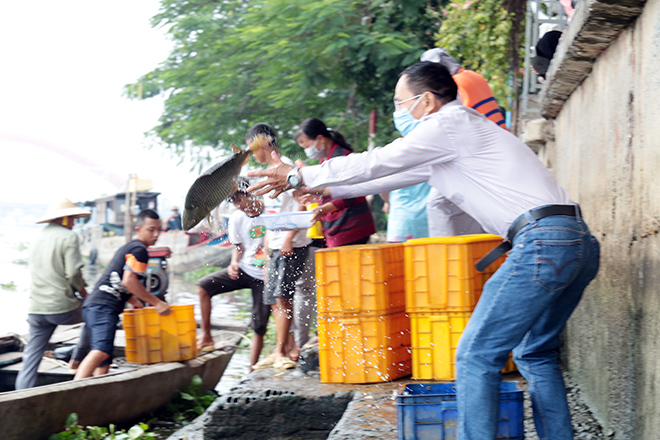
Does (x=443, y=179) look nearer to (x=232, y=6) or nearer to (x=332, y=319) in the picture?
(x=332, y=319)

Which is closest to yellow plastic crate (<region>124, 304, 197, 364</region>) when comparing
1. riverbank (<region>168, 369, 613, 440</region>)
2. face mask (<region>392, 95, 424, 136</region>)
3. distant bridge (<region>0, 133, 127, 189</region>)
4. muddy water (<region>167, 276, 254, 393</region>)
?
muddy water (<region>167, 276, 254, 393</region>)

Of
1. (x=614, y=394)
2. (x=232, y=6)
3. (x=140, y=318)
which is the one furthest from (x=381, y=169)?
(x=232, y=6)

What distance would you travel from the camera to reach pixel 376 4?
11.2 metres

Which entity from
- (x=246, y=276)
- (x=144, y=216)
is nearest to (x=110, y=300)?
(x=144, y=216)

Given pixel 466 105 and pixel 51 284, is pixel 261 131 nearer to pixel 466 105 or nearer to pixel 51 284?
pixel 466 105

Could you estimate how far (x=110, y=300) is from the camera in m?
6.41

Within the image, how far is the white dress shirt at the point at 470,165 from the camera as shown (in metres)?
2.97

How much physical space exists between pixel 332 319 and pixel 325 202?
2.97 feet

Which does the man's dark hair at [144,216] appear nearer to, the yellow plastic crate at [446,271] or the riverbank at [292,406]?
the riverbank at [292,406]

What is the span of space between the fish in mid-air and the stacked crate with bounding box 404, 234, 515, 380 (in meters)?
1.63

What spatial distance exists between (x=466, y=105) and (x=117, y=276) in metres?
3.42

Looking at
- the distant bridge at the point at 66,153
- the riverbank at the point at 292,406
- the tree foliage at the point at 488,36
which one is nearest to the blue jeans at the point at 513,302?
the riverbank at the point at 292,406

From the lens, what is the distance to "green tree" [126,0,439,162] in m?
11.0

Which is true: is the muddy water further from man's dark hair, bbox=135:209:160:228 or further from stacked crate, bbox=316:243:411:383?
stacked crate, bbox=316:243:411:383
